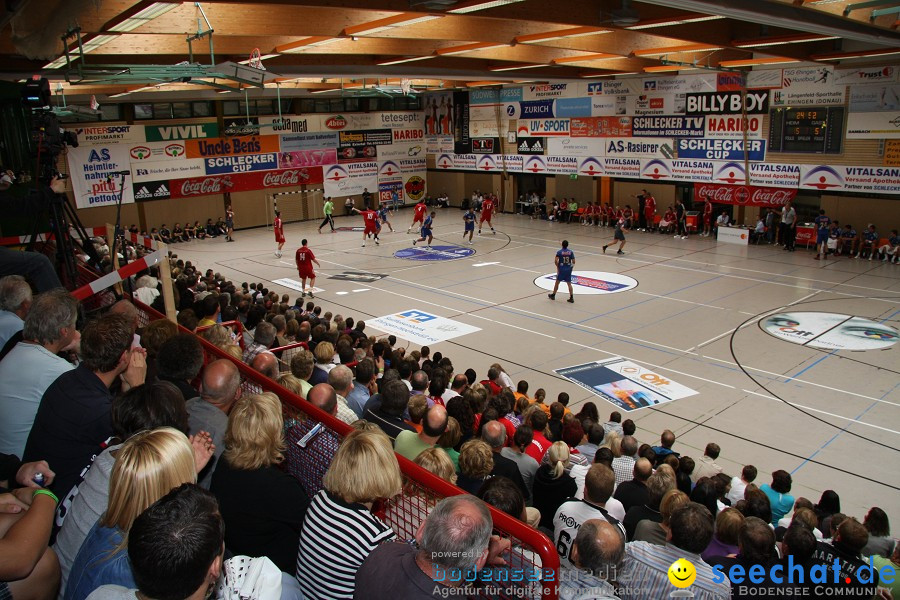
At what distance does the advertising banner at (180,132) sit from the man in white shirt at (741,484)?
29.2m

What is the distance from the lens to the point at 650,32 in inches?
575

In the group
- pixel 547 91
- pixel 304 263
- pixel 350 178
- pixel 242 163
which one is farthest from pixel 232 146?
pixel 304 263

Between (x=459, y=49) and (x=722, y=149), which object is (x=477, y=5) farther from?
(x=722, y=149)

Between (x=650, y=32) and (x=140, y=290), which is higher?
(x=650, y=32)

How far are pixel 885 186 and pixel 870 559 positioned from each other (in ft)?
70.6

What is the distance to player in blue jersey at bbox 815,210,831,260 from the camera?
2258cm

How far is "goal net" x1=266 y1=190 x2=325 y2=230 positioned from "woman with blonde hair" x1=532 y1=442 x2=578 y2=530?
99.6ft

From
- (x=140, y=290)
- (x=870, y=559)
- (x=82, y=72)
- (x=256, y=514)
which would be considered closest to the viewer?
(x=256, y=514)

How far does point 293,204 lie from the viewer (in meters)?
35.2

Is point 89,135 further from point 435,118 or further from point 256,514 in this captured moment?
point 256,514

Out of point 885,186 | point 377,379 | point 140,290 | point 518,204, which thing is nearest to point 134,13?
point 140,290

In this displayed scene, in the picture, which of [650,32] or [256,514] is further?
[650,32]

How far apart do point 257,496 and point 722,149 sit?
2715cm

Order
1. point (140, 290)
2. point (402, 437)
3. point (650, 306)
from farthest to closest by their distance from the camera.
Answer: point (650, 306) < point (140, 290) < point (402, 437)
